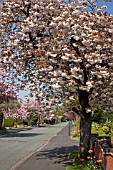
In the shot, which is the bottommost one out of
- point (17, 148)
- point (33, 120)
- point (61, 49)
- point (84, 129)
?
point (17, 148)

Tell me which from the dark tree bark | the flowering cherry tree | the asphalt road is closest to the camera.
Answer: the flowering cherry tree

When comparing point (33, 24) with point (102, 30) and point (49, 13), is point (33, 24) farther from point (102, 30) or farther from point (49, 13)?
point (102, 30)

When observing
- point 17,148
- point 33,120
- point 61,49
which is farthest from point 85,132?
point 33,120

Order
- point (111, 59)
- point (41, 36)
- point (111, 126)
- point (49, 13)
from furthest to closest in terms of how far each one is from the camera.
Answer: point (111, 126) < point (41, 36) < point (49, 13) < point (111, 59)

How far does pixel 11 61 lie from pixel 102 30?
3.81m

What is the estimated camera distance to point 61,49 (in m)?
11.2

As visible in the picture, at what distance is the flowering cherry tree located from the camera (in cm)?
1081

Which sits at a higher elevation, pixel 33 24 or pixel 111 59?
pixel 33 24

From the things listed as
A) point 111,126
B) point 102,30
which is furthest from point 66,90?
point 111,126

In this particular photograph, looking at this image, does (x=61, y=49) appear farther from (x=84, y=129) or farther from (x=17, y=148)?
(x=17, y=148)

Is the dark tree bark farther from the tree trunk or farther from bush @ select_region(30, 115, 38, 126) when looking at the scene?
bush @ select_region(30, 115, 38, 126)

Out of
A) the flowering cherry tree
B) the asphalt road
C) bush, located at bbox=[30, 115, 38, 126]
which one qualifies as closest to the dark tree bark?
the flowering cherry tree

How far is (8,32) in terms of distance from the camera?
1345 centimetres

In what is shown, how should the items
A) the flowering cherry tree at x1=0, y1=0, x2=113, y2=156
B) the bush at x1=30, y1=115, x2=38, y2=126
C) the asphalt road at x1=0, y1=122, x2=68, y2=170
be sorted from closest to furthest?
1. the flowering cherry tree at x1=0, y1=0, x2=113, y2=156
2. the asphalt road at x1=0, y1=122, x2=68, y2=170
3. the bush at x1=30, y1=115, x2=38, y2=126
